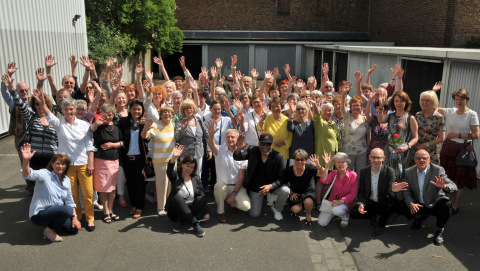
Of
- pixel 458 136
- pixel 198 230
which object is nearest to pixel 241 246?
pixel 198 230

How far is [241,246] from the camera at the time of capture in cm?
500

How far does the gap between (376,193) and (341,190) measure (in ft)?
1.58

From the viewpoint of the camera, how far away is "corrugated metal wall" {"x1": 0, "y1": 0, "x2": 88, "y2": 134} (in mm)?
10344

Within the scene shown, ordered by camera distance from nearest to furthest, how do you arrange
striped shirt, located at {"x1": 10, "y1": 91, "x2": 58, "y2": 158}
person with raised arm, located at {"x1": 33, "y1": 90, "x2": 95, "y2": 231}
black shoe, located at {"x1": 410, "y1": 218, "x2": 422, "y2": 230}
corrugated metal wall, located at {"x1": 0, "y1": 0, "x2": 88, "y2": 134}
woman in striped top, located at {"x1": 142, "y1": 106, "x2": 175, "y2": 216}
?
person with raised arm, located at {"x1": 33, "y1": 90, "x2": 95, "y2": 231}, black shoe, located at {"x1": 410, "y1": 218, "x2": 422, "y2": 230}, striped shirt, located at {"x1": 10, "y1": 91, "x2": 58, "y2": 158}, woman in striped top, located at {"x1": 142, "y1": 106, "x2": 175, "y2": 216}, corrugated metal wall, located at {"x1": 0, "y1": 0, "x2": 88, "y2": 134}

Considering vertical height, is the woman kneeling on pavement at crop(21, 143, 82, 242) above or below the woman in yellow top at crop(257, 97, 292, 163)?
below

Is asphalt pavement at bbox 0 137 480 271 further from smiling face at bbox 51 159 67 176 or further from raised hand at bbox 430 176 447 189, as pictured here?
smiling face at bbox 51 159 67 176

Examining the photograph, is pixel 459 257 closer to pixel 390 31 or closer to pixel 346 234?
pixel 346 234

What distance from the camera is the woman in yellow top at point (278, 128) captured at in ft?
20.2

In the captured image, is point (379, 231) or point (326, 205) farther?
point (326, 205)

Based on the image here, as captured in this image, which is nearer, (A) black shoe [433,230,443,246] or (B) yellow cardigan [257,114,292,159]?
(A) black shoe [433,230,443,246]

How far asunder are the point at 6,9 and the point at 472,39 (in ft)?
56.2

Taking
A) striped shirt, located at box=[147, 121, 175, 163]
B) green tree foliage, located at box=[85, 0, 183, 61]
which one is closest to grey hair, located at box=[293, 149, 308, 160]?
striped shirt, located at box=[147, 121, 175, 163]

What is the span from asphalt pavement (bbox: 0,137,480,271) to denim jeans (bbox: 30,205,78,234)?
220mm

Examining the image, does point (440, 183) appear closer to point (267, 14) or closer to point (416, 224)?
point (416, 224)
